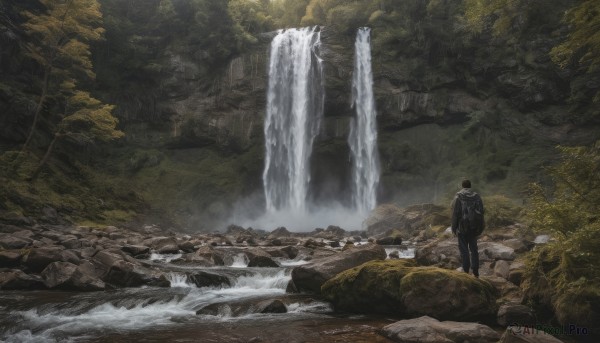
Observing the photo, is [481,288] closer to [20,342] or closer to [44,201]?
[20,342]

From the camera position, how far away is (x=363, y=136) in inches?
1235

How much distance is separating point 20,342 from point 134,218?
20.6 meters

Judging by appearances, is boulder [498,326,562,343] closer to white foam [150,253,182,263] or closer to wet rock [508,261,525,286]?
wet rock [508,261,525,286]

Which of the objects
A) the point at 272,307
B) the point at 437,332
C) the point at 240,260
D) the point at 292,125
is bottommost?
the point at 240,260

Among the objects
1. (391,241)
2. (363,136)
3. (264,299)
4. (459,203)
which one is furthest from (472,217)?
(363,136)

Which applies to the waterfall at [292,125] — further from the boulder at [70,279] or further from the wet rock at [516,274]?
the wet rock at [516,274]

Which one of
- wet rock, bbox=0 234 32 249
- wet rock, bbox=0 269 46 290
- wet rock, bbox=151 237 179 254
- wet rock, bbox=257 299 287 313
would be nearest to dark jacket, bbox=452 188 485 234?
wet rock, bbox=257 299 287 313

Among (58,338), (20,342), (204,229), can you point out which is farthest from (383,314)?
(204,229)

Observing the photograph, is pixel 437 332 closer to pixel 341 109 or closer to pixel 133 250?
pixel 133 250

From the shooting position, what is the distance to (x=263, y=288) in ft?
30.9

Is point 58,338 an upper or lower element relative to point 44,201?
lower

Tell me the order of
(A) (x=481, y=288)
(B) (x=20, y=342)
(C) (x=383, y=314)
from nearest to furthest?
(B) (x=20, y=342)
(A) (x=481, y=288)
(C) (x=383, y=314)

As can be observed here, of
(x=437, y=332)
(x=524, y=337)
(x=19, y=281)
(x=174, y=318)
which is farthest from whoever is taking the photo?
(x=19, y=281)

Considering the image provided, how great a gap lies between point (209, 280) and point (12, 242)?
5874 mm
